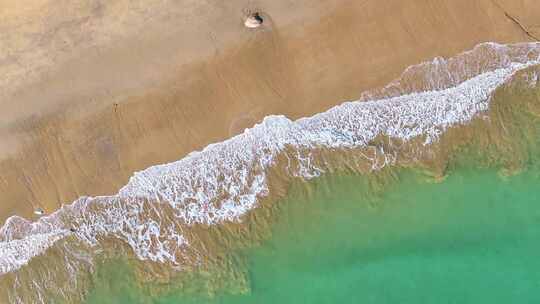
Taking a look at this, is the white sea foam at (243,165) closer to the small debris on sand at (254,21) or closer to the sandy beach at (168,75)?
the sandy beach at (168,75)

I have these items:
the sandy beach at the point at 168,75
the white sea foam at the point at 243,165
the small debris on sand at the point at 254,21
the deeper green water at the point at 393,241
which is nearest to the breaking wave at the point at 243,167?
the white sea foam at the point at 243,165

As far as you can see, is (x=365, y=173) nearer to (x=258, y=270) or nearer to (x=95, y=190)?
(x=258, y=270)

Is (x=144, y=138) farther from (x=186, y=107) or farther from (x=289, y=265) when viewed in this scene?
(x=289, y=265)

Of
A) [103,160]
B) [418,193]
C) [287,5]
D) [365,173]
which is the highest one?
[287,5]

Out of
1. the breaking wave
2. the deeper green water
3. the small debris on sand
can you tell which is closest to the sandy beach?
the small debris on sand

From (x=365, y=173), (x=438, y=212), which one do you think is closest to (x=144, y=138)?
(x=365, y=173)

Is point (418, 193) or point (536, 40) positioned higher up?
point (536, 40)

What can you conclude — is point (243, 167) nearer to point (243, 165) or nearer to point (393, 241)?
point (243, 165)
